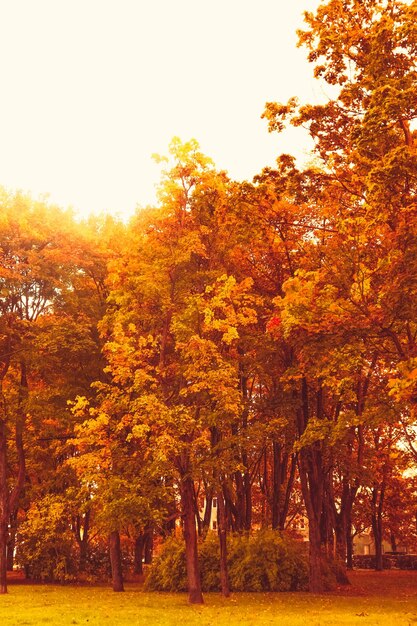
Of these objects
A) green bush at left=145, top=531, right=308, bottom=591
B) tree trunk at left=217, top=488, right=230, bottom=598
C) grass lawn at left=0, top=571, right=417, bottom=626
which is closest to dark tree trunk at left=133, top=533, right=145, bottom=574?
green bush at left=145, top=531, right=308, bottom=591

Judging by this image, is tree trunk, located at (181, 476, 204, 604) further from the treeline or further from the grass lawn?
the grass lawn

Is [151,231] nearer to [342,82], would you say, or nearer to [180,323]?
[180,323]

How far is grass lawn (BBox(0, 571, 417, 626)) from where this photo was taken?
1598 cm

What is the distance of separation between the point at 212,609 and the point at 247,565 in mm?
7441

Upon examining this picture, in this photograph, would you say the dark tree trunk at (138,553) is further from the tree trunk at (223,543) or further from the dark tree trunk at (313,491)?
the tree trunk at (223,543)

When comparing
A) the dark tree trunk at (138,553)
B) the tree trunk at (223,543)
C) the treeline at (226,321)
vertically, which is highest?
the treeline at (226,321)

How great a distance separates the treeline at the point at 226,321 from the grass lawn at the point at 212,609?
5.97 ft

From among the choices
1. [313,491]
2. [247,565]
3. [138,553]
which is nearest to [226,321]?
[313,491]

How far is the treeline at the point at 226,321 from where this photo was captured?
46.2 ft

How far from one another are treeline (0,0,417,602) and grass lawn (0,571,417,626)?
182cm

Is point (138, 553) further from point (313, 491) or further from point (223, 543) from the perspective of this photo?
point (223, 543)

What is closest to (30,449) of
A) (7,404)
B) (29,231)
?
(7,404)

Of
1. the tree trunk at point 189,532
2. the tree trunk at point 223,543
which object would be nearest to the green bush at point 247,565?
the tree trunk at point 223,543

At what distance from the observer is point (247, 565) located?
2633cm
